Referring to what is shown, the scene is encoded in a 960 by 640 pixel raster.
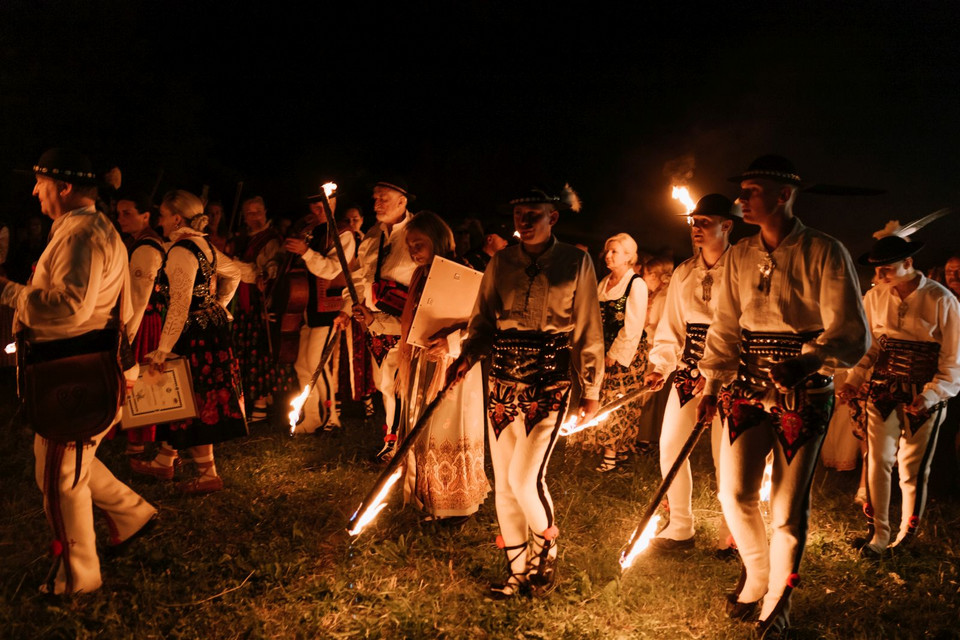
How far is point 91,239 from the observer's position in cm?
356

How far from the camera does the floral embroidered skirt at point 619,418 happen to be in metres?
6.74

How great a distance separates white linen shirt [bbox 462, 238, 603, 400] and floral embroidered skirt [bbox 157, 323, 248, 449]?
2379 mm

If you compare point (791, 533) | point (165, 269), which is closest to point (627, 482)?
point (791, 533)

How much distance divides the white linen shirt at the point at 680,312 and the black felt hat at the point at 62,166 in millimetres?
3557

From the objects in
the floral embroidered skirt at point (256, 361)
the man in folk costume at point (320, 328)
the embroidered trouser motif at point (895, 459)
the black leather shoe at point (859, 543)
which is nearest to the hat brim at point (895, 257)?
the embroidered trouser motif at point (895, 459)

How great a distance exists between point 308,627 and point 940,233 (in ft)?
31.9

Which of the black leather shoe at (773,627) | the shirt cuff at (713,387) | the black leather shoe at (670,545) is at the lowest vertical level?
the black leather shoe at (670,545)

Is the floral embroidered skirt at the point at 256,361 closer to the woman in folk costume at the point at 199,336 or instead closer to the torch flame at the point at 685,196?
the woman in folk costume at the point at 199,336

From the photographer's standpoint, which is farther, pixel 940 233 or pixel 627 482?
pixel 940 233

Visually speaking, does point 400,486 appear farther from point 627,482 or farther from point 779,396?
point 779,396

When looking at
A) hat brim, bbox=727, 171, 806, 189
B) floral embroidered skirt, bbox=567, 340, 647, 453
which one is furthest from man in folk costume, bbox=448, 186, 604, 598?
floral embroidered skirt, bbox=567, 340, 647, 453

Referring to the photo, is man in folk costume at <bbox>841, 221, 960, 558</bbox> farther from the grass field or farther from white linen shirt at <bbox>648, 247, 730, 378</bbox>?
white linen shirt at <bbox>648, 247, 730, 378</bbox>

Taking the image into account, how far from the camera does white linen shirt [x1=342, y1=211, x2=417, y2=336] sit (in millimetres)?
5445

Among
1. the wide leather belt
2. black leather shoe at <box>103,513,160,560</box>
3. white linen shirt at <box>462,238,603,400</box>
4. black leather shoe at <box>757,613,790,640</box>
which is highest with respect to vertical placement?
white linen shirt at <box>462,238,603,400</box>
